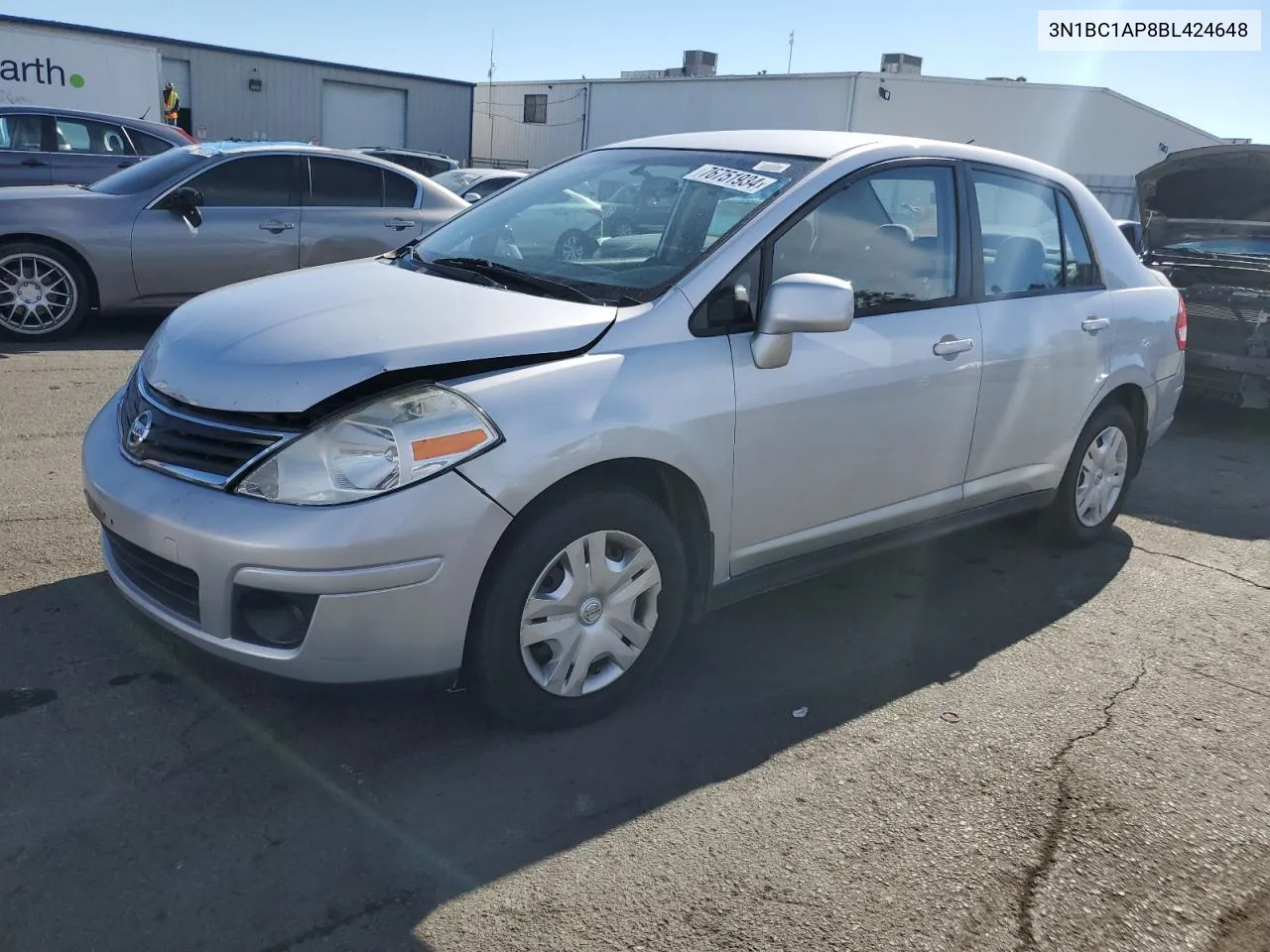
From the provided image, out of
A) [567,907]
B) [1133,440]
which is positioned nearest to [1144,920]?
[567,907]

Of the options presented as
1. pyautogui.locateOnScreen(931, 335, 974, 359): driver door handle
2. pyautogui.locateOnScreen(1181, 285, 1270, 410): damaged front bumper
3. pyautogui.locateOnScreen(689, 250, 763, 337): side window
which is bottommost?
pyautogui.locateOnScreen(1181, 285, 1270, 410): damaged front bumper

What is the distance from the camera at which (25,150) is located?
10984 mm

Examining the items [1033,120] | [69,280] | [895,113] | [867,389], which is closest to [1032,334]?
[867,389]

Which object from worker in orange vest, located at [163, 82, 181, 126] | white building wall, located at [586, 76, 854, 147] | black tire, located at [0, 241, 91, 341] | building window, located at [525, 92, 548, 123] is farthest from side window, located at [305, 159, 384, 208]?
building window, located at [525, 92, 548, 123]

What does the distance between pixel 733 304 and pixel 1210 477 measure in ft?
15.7

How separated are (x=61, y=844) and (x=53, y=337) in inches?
257

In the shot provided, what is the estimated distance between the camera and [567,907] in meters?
2.54

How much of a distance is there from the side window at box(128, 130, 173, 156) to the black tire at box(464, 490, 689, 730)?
9.98 metres

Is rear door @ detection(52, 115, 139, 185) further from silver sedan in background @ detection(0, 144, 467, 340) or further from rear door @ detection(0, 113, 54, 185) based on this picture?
silver sedan in background @ detection(0, 144, 467, 340)

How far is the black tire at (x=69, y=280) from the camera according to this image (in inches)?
307

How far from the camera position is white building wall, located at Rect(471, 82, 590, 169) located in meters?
37.7

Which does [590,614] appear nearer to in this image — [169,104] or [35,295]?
[35,295]

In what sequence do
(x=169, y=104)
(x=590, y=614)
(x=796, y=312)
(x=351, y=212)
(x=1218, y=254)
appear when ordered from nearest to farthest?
(x=590, y=614) < (x=796, y=312) < (x=1218, y=254) < (x=351, y=212) < (x=169, y=104)

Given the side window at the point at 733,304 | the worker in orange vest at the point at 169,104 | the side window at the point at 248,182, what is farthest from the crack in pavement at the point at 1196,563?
the worker in orange vest at the point at 169,104
